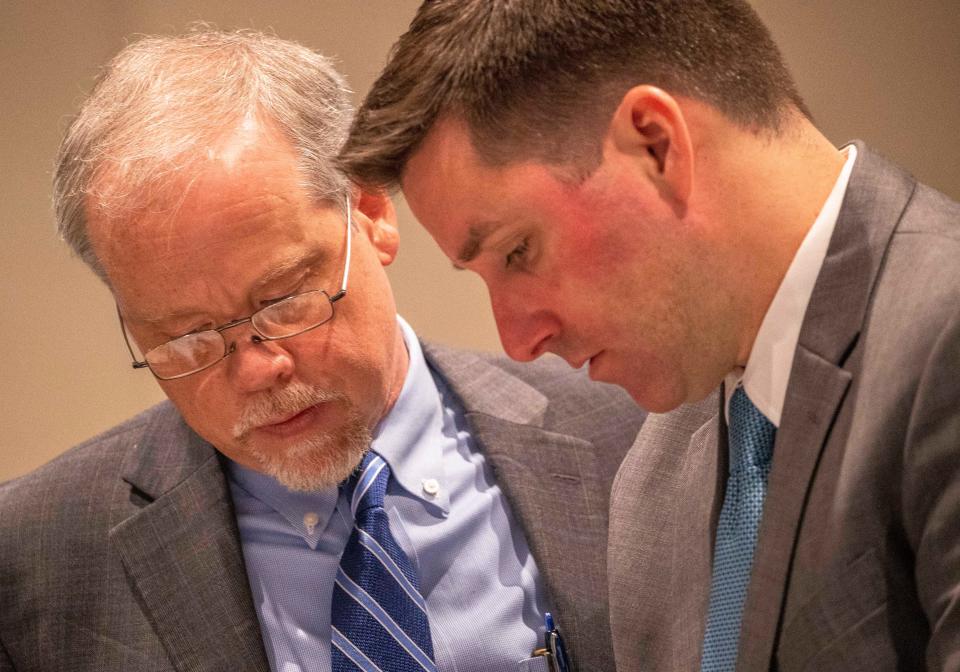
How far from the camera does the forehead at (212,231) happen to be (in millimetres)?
1807

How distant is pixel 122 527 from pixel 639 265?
1102 millimetres

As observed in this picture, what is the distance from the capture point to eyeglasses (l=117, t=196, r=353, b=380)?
6.11 ft

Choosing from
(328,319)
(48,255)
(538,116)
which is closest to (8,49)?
(48,255)

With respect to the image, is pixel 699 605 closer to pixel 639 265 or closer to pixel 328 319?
pixel 639 265

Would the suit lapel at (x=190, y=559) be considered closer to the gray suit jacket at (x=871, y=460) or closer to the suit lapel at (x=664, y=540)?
the suit lapel at (x=664, y=540)

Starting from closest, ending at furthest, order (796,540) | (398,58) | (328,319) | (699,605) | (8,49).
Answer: (796,540) → (398,58) → (699,605) → (328,319) → (8,49)

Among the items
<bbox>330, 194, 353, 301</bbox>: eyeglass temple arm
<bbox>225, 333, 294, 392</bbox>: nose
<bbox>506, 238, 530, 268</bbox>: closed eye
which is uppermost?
<bbox>506, 238, 530, 268</bbox>: closed eye

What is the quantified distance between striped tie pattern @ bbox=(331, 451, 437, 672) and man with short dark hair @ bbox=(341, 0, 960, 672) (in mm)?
556

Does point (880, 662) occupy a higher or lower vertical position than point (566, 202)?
lower

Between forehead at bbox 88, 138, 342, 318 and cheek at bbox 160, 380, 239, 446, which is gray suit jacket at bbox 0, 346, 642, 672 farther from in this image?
forehead at bbox 88, 138, 342, 318

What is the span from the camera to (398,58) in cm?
145

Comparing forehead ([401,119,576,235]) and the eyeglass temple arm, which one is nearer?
forehead ([401,119,576,235])

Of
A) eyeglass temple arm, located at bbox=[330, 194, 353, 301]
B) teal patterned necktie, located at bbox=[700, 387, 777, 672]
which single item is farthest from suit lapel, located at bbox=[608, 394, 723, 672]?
eyeglass temple arm, located at bbox=[330, 194, 353, 301]

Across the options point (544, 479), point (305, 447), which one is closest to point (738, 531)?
point (544, 479)
